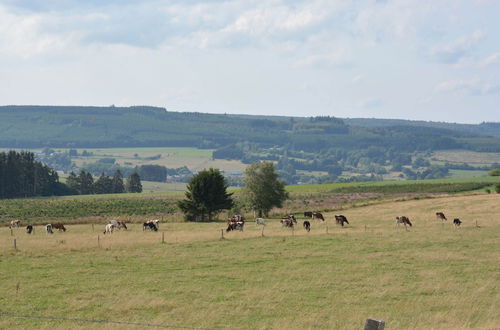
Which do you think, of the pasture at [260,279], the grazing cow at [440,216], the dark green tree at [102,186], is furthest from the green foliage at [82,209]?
the dark green tree at [102,186]

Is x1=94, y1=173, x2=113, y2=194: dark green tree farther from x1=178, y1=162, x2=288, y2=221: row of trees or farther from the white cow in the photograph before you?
the white cow

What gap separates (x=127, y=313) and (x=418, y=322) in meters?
9.18

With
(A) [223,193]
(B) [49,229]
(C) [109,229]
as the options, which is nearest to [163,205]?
(A) [223,193]

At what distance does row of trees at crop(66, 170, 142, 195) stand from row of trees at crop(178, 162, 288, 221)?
3253 inches

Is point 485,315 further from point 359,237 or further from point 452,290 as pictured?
point 359,237

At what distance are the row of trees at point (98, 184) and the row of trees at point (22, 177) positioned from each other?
1078 cm

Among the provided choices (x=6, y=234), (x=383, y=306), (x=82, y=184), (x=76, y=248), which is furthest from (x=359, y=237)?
(x=82, y=184)

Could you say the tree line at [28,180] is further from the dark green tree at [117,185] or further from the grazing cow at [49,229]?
the grazing cow at [49,229]

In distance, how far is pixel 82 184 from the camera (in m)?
157

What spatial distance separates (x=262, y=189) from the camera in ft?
246

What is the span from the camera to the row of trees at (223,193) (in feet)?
230

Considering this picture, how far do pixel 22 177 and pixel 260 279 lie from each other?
11106 cm

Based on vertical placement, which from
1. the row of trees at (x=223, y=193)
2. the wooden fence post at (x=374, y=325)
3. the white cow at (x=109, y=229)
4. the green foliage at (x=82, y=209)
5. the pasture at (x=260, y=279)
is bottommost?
the pasture at (x=260, y=279)

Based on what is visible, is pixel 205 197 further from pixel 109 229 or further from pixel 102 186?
pixel 102 186
